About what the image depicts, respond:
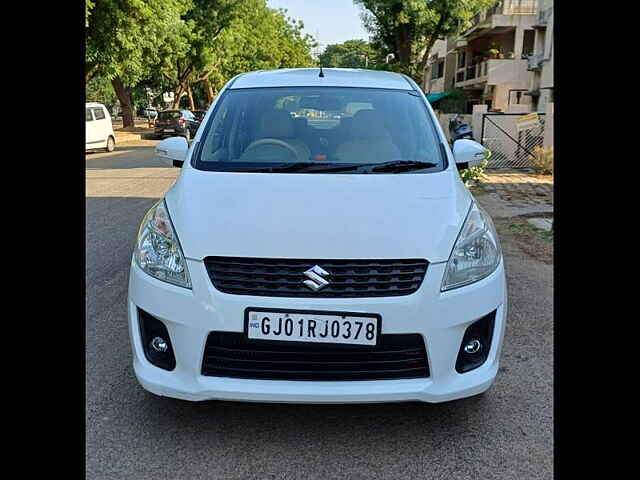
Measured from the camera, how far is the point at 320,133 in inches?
148

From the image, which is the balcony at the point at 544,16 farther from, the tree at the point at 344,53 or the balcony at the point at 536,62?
the tree at the point at 344,53

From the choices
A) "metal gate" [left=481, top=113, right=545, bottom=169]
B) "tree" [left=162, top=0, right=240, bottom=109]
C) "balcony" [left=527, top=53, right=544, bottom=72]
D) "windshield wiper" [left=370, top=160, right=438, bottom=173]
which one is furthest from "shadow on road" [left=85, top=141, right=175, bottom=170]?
"balcony" [left=527, top=53, right=544, bottom=72]

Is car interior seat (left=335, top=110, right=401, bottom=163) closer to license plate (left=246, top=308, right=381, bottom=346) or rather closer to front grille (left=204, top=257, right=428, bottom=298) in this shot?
front grille (left=204, top=257, right=428, bottom=298)

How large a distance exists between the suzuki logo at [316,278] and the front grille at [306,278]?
14mm

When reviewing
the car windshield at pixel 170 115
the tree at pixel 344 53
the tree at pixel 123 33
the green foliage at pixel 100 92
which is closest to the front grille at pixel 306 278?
the tree at pixel 123 33

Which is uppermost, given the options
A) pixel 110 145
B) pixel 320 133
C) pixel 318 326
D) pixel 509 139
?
pixel 320 133

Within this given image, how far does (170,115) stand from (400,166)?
25731mm

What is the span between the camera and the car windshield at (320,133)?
3391 mm

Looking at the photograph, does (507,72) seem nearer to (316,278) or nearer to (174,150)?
(174,150)

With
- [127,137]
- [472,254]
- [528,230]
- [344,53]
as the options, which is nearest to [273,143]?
[472,254]

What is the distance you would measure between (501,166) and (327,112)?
43.4ft

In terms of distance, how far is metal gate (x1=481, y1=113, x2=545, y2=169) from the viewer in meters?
16.0
